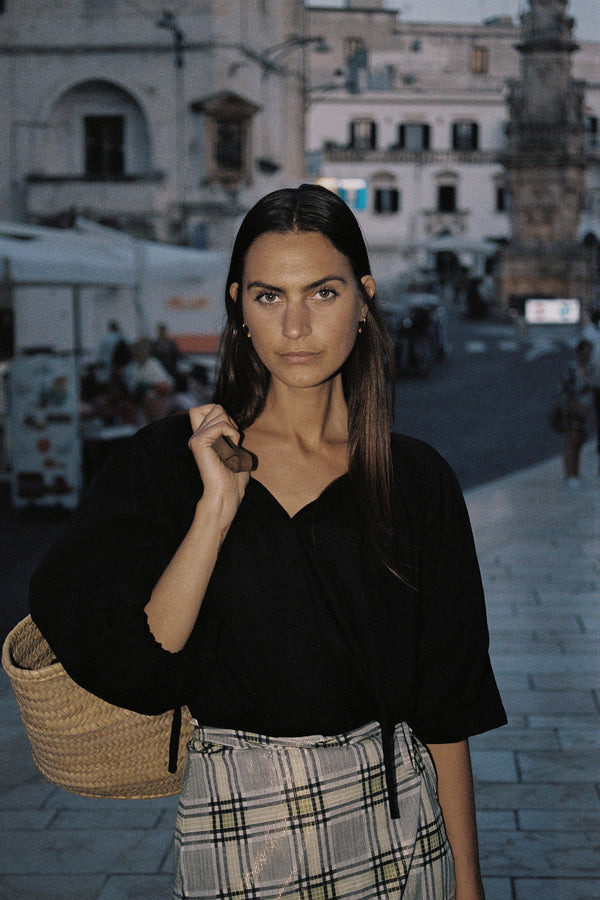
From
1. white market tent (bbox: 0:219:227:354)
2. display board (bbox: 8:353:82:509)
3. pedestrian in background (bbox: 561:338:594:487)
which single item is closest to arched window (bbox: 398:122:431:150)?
white market tent (bbox: 0:219:227:354)

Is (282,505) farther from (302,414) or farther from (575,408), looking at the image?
(575,408)

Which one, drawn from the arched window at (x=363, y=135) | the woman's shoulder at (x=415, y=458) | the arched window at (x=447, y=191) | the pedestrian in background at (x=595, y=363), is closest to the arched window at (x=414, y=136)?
the arched window at (x=363, y=135)

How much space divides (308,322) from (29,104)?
86.4ft

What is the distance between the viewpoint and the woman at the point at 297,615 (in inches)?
74.5

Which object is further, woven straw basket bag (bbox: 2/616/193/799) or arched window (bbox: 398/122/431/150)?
arched window (bbox: 398/122/431/150)

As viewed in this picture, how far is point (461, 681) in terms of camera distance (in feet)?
6.84

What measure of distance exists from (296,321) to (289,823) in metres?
0.82

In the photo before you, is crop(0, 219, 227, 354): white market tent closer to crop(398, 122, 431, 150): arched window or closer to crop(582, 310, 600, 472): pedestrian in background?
crop(582, 310, 600, 472): pedestrian in background

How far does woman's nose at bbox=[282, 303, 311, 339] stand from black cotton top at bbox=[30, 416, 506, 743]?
246 millimetres

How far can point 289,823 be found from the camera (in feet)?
6.20

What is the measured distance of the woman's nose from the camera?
2.00 meters

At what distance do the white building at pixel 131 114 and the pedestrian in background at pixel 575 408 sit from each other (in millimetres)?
15785

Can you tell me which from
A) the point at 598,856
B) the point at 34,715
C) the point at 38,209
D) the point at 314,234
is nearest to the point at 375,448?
the point at 314,234

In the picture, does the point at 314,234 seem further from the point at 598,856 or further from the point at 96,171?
the point at 96,171
